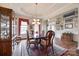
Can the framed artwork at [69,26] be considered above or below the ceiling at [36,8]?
below

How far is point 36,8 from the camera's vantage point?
2.16 meters

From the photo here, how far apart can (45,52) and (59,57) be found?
0.27 meters

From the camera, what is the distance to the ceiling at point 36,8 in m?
2.13

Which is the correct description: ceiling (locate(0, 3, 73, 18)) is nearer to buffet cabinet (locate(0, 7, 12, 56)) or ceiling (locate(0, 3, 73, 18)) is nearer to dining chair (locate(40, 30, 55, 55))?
buffet cabinet (locate(0, 7, 12, 56))

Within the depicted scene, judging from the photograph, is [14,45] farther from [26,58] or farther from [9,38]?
[26,58]

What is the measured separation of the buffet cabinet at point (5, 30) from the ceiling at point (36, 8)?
131 mm

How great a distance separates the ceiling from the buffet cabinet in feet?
0.43

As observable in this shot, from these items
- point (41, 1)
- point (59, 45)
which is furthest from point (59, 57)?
point (41, 1)

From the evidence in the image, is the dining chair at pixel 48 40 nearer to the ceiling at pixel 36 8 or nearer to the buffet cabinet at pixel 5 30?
the ceiling at pixel 36 8

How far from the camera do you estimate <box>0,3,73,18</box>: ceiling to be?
7.00 feet

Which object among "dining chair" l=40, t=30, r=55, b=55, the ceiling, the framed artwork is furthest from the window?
the framed artwork

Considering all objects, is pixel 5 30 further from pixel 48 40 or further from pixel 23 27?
pixel 48 40

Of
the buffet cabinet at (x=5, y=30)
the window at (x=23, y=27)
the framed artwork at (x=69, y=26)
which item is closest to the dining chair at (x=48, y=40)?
the framed artwork at (x=69, y=26)

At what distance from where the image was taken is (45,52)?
87.2 inches
